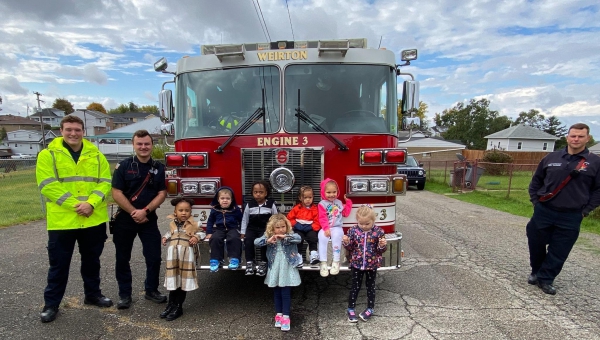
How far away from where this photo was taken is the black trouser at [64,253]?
3.77 m

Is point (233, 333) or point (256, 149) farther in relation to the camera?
point (256, 149)

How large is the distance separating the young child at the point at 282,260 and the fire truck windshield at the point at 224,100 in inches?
48.1

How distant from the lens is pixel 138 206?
399 cm

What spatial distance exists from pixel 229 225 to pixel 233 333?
3.37 ft

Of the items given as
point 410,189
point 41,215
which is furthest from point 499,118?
point 41,215

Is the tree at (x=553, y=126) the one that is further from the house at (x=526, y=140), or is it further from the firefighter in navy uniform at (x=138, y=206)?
the firefighter in navy uniform at (x=138, y=206)

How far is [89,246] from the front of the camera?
158 inches

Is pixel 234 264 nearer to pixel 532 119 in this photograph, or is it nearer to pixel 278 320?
pixel 278 320

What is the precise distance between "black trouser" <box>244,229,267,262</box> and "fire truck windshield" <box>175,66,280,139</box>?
1.17 m

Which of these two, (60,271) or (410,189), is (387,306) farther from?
(410,189)

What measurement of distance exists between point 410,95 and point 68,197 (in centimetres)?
404

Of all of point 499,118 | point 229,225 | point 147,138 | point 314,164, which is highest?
point 499,118

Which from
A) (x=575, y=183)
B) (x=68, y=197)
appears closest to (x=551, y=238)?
(x=575, y=183)

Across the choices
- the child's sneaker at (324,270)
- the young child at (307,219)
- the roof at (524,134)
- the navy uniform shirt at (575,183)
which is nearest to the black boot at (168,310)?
the young child at (307,219)
